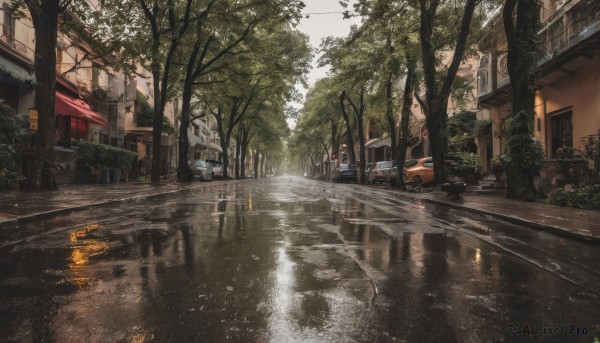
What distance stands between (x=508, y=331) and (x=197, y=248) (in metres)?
3.84

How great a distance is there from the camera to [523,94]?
13578 mm

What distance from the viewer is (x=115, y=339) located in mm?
2650

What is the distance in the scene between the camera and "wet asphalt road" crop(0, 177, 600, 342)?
2828mm

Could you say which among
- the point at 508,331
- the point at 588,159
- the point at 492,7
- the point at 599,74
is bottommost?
the point at 508,331

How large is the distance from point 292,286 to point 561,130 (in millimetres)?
17726

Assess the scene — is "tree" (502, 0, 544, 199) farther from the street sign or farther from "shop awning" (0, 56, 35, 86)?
"shop awning" (0, 56, 35, 86)

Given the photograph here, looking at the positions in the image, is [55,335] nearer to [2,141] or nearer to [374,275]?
[374,275]

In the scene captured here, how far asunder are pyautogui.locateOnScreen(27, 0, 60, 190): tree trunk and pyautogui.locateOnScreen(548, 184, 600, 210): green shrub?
15.6 meters

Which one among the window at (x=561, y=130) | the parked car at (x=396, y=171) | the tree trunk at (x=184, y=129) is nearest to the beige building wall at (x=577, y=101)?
the window at (x=561, y=130)

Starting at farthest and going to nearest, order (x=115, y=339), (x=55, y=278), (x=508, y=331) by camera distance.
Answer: (x=55, y=278) < (x=508, y=331) < (x=115, y=339)

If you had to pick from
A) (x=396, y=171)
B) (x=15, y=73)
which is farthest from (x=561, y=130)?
(x=15, y=73)

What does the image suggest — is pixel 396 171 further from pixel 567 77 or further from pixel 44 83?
pixel 44 83

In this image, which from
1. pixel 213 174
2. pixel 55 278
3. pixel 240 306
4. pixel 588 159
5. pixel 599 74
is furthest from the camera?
pixel 213 174

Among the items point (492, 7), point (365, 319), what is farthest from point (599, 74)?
point (365, 319)
